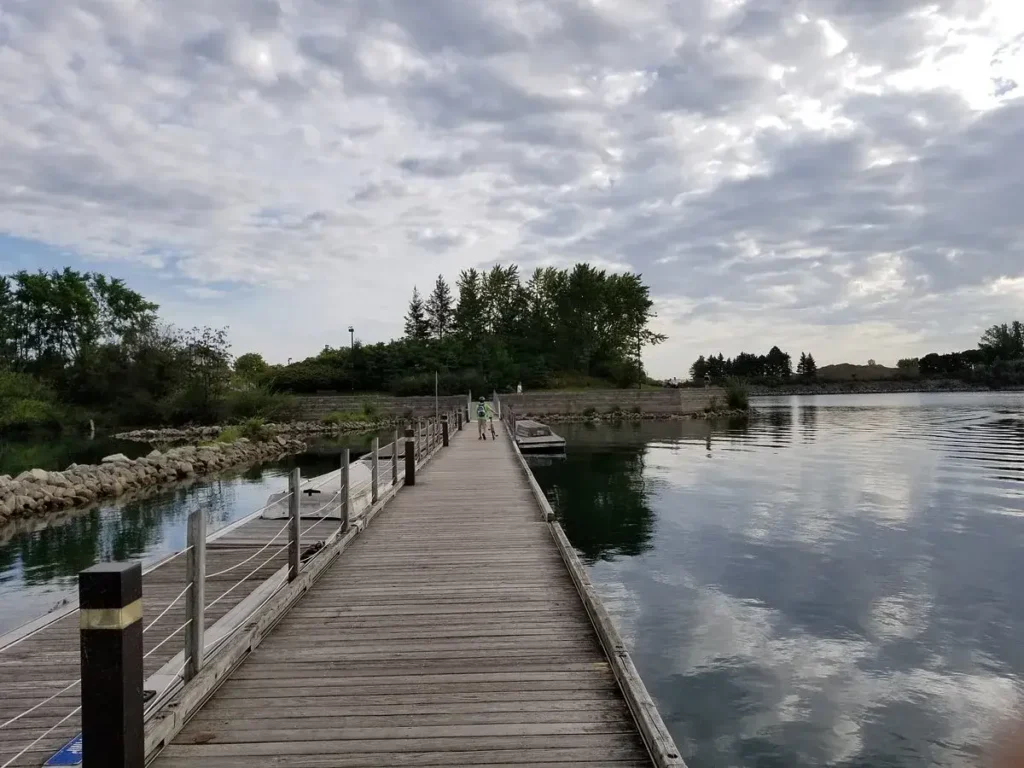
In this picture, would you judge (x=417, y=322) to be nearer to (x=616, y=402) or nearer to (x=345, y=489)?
(x=616, y=402)

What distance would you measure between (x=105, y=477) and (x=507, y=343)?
45934mm

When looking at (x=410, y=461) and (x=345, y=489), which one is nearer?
(x=345, y=489)

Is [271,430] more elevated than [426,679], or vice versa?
[271,430]

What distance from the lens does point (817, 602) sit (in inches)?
367

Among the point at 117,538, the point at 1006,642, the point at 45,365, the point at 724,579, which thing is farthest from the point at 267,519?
the point at 45,365

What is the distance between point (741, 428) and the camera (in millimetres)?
41875

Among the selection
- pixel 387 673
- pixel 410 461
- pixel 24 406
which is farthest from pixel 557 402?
pixel 387 673

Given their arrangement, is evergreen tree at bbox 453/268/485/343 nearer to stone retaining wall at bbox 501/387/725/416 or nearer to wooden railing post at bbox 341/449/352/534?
stone retaining wall at bbox 501/387/725/416

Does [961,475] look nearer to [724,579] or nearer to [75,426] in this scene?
[724,579]

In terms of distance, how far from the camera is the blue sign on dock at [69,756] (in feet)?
11.5

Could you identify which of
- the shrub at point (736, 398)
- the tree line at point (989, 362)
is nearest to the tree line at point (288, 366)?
the shrub at point (736, 398)

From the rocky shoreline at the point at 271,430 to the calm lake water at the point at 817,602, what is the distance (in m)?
24.9

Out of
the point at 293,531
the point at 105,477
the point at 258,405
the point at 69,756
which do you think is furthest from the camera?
the point at 258,405

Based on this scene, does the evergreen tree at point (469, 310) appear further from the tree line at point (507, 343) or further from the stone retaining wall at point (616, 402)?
the stone retaining wall at point (616, 402)
